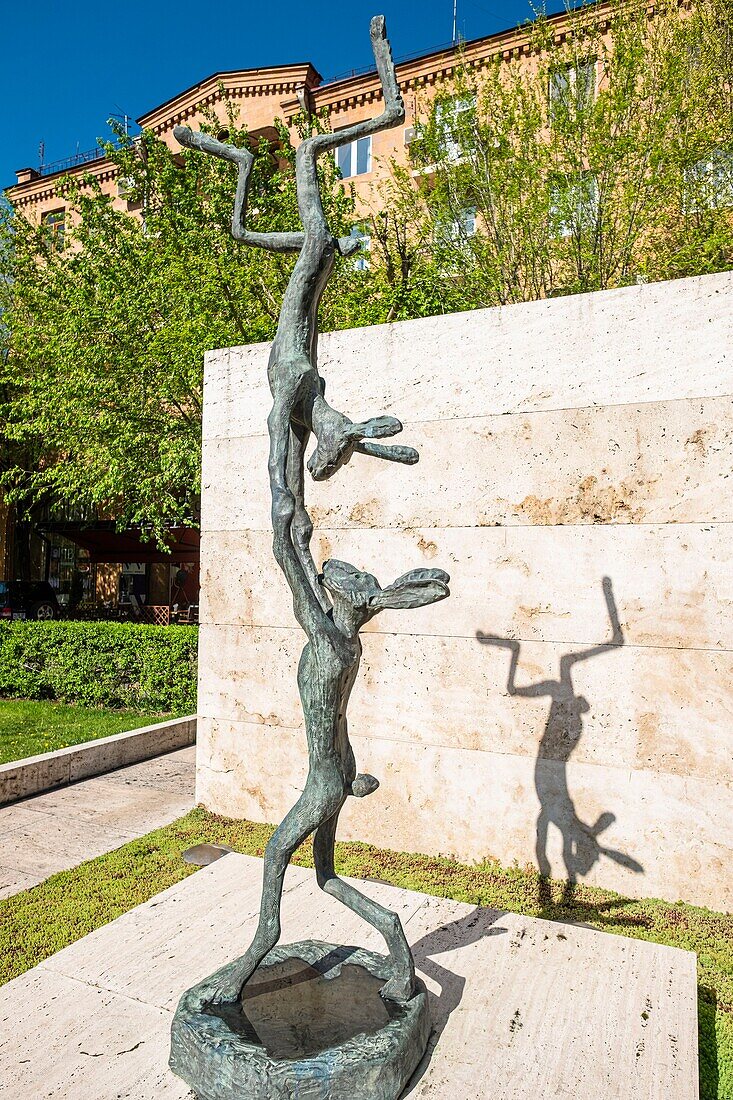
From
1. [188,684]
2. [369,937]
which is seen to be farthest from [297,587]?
[188,684]

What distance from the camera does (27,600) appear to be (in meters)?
18.8

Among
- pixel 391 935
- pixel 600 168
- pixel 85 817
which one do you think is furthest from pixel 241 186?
pixel 600 168

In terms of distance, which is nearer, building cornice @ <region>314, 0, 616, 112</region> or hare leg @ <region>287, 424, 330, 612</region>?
hare leg @ <region>287, 424, 330, 612</region>

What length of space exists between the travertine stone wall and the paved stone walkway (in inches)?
43.4

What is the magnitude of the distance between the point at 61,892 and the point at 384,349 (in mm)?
4754

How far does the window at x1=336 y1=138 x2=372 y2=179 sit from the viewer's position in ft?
70.8

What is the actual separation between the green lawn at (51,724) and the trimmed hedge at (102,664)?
29 centimetres

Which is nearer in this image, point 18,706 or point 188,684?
point 188,684

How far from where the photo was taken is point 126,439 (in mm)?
12203

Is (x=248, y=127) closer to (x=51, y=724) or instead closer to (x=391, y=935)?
(x=51, y=724)

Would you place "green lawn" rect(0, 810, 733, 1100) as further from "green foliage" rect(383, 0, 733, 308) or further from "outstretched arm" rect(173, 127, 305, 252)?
"green foliage" rect(383, 0, 733, 308)

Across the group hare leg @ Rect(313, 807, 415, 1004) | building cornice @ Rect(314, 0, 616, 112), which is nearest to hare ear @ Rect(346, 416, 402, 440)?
hare leg @ Rect(313, 807, 415, 1004)

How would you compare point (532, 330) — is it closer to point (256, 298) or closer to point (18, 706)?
point (256, 298)

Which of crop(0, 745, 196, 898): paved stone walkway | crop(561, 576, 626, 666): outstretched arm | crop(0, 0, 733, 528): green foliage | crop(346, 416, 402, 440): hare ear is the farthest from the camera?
crop(0, 0, 733, 528): green foliage
